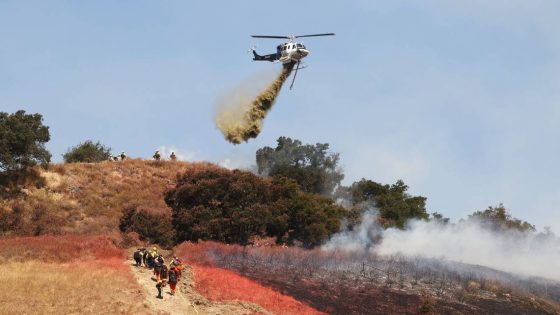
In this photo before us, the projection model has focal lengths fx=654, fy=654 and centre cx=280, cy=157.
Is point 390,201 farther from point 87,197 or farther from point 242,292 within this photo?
point 242,292

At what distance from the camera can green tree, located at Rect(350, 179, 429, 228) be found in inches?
2874

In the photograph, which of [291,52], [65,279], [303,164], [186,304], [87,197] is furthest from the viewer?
[303,164]

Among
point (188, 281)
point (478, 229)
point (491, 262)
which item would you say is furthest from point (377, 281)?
point (478, 229)

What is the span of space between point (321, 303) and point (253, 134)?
58.8 ft

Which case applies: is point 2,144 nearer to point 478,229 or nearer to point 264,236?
point 264,236

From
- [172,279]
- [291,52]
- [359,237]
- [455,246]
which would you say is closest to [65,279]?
[172,279]

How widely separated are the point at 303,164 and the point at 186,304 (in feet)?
187

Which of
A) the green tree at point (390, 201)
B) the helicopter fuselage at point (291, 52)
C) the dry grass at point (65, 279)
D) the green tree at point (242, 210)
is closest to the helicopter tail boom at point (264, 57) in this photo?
the helicopter fuselage at point (291, 52)

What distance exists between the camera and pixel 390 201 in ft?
249

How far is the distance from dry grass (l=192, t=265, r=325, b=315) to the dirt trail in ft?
2.20

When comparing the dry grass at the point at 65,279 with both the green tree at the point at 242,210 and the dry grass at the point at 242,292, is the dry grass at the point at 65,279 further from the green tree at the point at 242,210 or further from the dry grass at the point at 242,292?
the green tree at the point at 242,210

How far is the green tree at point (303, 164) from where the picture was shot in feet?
285

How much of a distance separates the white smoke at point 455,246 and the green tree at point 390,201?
1510 mm

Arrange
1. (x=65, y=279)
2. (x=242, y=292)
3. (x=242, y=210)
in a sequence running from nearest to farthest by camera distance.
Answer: (x=65, y=279) < (x=242, y=292) < (x=242, y=210)
